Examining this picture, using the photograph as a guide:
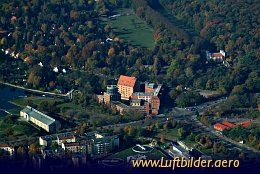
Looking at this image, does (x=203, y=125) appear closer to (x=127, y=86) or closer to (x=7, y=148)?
(x=127, y=86)

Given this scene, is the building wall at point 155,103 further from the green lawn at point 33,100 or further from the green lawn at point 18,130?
the green lawn at point 18,130

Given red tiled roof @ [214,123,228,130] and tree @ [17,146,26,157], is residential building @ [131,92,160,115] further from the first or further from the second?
tree @ [17,146,26,157]

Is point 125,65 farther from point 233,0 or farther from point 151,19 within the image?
point 233,0

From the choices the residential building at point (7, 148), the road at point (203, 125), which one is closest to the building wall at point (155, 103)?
the road at point (203, 125)

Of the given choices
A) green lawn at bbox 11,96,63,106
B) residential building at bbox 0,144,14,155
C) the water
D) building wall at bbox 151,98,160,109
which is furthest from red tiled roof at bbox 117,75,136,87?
residential building at bbox 0,144,14,155

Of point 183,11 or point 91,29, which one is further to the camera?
point 183,11

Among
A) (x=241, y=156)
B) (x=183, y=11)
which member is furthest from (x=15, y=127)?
(x=183, y=11)

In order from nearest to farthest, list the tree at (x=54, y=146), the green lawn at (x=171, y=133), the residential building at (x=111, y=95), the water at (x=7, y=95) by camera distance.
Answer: the tree at (x=54, y=146) < the green lawn at (x=171, y=133) < the water at (x=7, y=95) < the residential building at (x=111, y=95)
